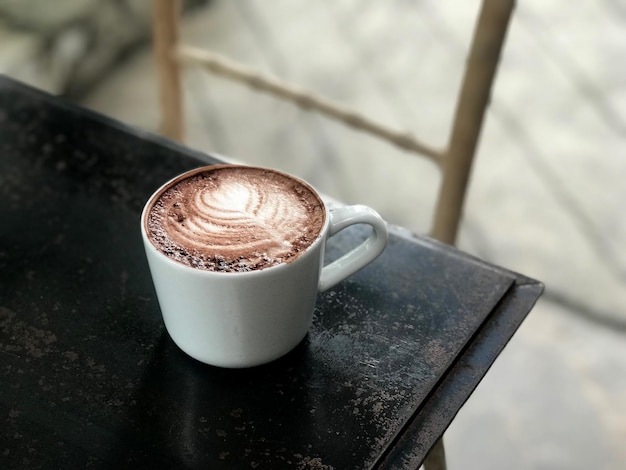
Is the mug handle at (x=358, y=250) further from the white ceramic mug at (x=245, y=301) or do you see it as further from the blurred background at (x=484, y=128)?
the blurred background at (x=484, y=128)

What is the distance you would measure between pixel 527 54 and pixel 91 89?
1131mm

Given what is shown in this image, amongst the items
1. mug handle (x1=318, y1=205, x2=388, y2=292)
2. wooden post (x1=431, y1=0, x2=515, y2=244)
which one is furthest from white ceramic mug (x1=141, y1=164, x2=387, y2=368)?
wooden post (x1=431, y1=0, x2=515, y2=244)

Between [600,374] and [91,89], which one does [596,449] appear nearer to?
[600,374]

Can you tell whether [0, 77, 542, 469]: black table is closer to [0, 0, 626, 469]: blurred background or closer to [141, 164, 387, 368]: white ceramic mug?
[141, 164, 387, 368]: white ceramic mug

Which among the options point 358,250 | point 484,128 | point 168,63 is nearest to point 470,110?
point 358,250

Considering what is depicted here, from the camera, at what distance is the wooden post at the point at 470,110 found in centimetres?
97

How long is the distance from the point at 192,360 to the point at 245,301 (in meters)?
0.09

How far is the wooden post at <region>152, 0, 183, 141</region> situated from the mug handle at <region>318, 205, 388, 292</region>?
2.88ft

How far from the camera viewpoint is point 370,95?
76.5 inches

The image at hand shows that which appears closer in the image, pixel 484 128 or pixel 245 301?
pixel 245 301

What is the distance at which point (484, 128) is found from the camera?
71.5 inches

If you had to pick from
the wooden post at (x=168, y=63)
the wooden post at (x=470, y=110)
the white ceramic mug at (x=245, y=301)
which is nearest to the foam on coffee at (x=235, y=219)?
the white ceramic mug at (x=245, y=301)

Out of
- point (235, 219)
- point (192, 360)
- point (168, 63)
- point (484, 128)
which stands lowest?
point (484, 128)

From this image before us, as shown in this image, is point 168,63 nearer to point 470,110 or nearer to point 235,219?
point 470,110
